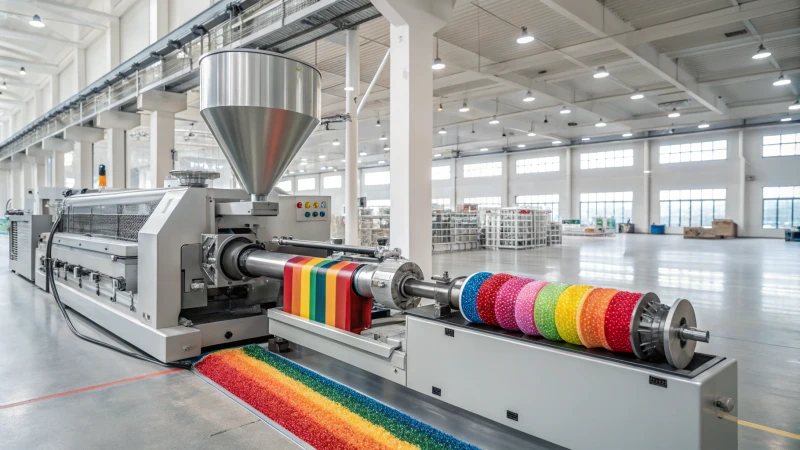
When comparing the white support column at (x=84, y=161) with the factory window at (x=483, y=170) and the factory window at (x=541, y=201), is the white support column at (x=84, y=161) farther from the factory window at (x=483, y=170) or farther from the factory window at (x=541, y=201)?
the factory window at (x=541, y=201)

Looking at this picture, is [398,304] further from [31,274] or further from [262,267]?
[31,274]

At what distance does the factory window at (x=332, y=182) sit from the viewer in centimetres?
3447

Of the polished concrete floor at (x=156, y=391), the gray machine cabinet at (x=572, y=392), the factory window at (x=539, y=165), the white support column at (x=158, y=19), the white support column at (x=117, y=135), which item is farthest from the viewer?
the factory window at (x=539, y=165)

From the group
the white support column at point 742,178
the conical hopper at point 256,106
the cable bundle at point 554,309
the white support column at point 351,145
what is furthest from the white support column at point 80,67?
the white support column at point 742,178

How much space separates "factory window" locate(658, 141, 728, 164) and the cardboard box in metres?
3.17

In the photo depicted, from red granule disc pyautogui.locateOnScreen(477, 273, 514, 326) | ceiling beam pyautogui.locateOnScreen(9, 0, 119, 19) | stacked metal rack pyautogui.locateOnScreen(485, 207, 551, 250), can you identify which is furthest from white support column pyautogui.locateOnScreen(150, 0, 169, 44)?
stacked metal rack pyautogui.locateOnScreen(485, 207, 551, 250)

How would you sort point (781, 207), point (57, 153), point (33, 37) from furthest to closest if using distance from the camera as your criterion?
point (781, 207)
point (57, 153)
point (33, 37)

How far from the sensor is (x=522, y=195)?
88.6ft

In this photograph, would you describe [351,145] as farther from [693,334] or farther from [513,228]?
[513,228]

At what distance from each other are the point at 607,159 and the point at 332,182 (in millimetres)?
19978

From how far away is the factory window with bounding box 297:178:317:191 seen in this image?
121 feet

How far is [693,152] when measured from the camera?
2180 cm

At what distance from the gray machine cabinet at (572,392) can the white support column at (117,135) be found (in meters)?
11.8

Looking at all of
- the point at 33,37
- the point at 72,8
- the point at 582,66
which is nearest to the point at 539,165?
the point at 582,66
